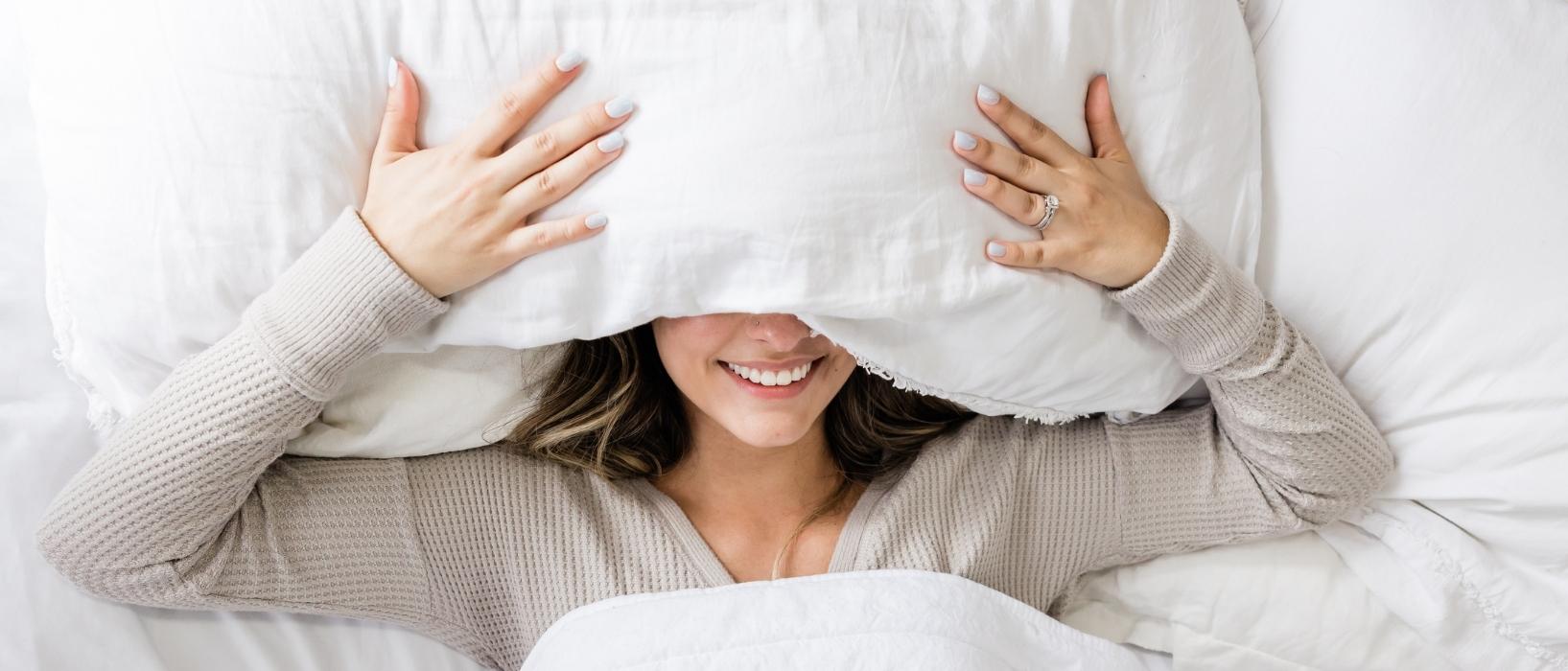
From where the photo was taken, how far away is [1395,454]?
1.11 metres

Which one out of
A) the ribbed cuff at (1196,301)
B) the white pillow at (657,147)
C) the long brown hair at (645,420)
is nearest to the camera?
the white pillow at (657,147)

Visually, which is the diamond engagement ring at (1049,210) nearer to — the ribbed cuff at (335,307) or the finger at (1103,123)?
the finger at (1103,123)

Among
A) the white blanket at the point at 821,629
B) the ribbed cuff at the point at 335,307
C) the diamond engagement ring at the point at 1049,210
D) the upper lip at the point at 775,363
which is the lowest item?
the white blanket at the point at 821,629

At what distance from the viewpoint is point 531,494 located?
3.66 ft

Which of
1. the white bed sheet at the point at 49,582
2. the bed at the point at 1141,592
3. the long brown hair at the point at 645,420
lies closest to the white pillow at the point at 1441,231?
the bed at the point at 1141,592

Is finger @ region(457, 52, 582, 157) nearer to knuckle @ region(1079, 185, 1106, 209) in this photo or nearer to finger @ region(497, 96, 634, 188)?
finger @ region(497, 96, 634, 188)

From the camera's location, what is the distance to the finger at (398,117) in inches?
35.2

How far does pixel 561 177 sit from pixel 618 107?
6 centimetres

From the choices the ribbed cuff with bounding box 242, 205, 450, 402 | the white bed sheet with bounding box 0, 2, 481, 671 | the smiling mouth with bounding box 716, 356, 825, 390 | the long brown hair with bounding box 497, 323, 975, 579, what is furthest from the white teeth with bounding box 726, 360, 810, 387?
the white bed sheet with bounding box 0, 2, 481, 671

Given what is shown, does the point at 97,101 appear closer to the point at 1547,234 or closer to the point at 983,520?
the point at 983,520

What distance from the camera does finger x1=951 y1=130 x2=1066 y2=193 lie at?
89cm

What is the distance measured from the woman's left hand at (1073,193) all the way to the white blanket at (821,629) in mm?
311

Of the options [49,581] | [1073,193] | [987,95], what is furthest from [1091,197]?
[49,581]

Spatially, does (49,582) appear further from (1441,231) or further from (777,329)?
(1441,231)
